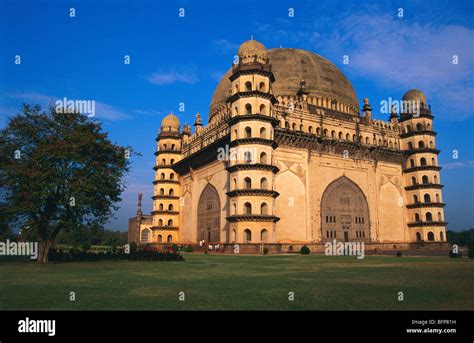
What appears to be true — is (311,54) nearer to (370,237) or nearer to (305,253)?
(370,237)

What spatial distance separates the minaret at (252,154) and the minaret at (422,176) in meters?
24.9

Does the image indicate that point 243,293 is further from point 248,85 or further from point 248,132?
point 248,85

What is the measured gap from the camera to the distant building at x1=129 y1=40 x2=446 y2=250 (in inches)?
1624

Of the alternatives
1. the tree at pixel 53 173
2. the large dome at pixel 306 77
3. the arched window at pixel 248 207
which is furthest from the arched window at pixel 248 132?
the tree at pixel 53 173

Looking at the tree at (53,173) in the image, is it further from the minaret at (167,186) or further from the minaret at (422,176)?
the minaret at (422,176)

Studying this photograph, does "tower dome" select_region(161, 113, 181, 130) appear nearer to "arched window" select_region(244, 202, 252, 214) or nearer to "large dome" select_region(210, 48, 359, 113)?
"large dome" select_region(210, 48, 359, 113)

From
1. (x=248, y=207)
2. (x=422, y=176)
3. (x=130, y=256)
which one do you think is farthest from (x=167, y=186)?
(x=422, y=176)

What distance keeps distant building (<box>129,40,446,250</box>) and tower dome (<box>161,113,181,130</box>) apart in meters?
0.24

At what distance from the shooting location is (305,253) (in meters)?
38.5

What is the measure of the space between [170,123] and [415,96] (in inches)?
1571

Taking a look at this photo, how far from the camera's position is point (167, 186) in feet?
208

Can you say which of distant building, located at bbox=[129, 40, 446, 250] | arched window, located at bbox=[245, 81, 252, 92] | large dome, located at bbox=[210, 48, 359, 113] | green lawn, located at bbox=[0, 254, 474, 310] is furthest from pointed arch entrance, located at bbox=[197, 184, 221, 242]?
green lawn, located at bbox=[0, 254, 474, 310]

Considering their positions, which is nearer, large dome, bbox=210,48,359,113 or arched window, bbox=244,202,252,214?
arched window, bbox=244,202,252,214
